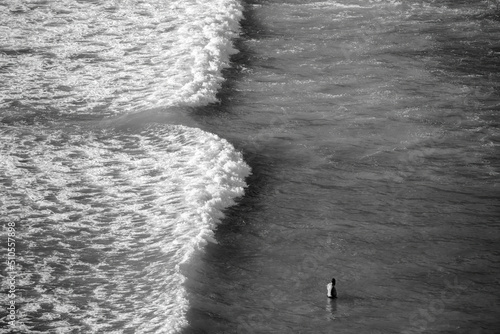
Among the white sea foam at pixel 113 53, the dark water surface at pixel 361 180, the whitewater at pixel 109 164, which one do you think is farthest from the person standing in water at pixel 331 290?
the white sea foam at pixel 113 53

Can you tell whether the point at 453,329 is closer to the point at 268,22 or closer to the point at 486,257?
the point at 486,257

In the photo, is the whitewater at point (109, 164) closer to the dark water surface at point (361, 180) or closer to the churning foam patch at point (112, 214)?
the churning foam patch at point (112, 214)

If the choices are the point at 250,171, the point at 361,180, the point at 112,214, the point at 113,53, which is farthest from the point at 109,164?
the point at 113,53

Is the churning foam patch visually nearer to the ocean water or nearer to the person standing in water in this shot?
the ocean water

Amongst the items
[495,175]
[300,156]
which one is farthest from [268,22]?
[495,175]

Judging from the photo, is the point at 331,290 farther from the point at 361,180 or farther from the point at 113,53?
the point at 113,53
